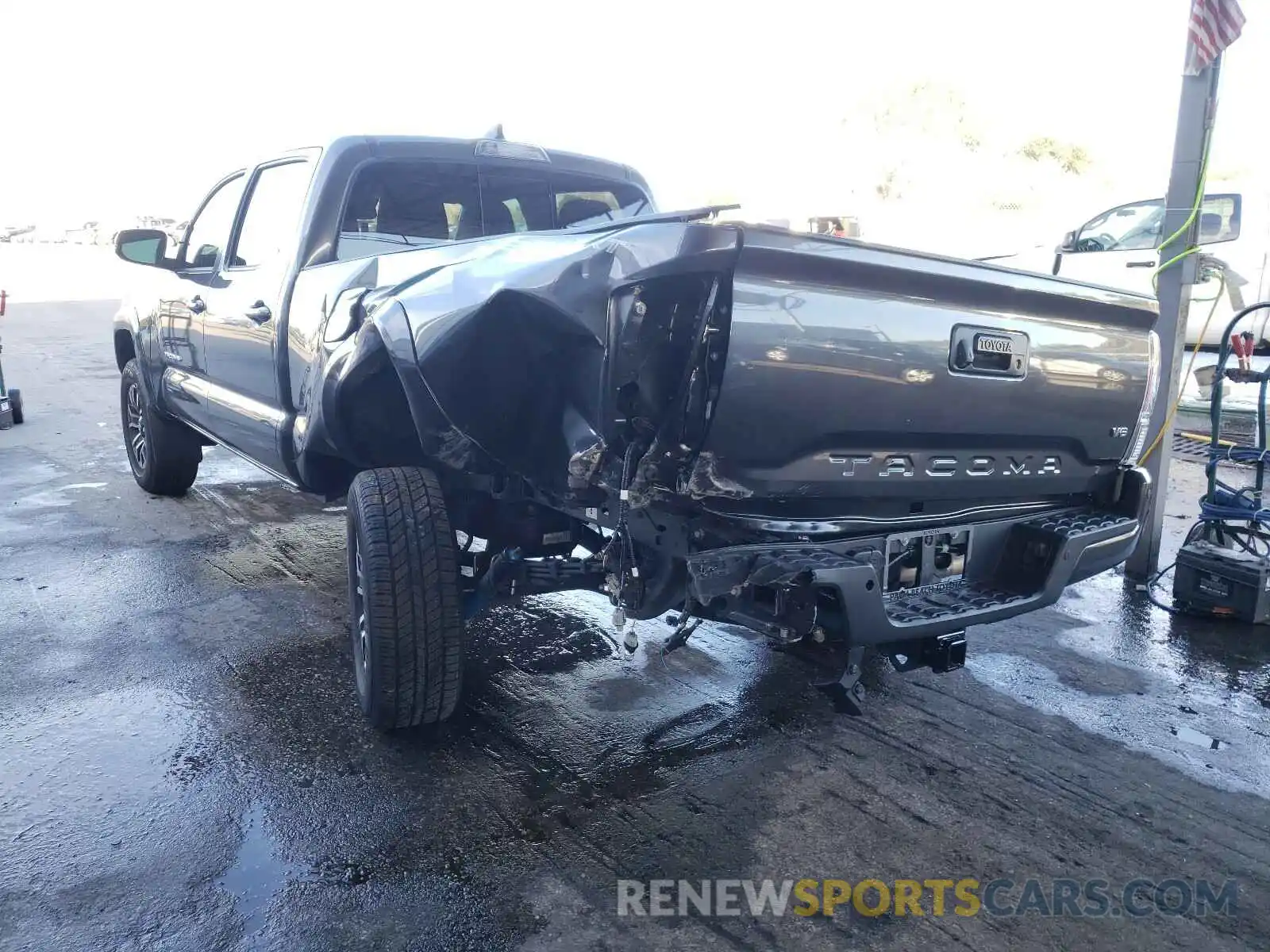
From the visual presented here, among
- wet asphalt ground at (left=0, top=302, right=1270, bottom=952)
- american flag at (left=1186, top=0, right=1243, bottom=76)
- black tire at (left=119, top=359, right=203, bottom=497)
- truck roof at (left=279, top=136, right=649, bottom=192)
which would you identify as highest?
american flag at (left=1186, top=0, right=1243, bottom=76)

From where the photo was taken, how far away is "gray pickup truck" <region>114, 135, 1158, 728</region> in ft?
8.07

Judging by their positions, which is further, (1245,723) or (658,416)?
(1245,723)

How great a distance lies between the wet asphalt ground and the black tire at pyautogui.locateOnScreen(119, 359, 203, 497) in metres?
1.46

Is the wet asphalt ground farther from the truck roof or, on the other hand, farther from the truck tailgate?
the truck roof

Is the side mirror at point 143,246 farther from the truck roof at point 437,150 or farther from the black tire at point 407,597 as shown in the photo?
the black tire at point 407,597

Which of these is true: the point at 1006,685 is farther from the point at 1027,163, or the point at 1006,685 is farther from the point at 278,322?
the point at 1027,163

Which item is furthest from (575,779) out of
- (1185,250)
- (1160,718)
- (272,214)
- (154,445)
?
(154,445)

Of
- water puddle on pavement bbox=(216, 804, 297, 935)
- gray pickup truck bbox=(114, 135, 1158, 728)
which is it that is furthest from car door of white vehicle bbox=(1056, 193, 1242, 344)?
water puddle on pavement bbox=(216, 804, 297, 935)

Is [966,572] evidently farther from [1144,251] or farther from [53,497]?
[1144,251]

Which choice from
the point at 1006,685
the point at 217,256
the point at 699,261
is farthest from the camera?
the point at 217,256

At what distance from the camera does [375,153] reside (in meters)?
4.16

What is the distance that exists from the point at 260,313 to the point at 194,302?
1095 millimetres

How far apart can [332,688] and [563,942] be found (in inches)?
67.9

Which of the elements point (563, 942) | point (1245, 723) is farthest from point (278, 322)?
point (1245, 723)
